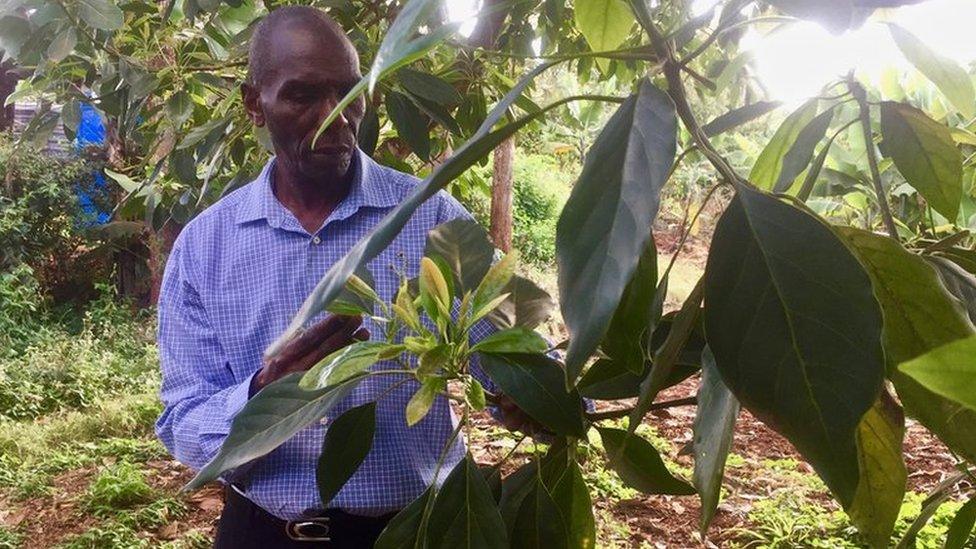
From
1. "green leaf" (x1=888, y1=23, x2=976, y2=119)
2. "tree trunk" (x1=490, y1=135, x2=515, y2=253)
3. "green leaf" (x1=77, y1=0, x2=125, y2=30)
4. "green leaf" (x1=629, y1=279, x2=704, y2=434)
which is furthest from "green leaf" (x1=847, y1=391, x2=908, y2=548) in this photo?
"tree trunk" (x1=490, y1=135, x2=515, y2=253)

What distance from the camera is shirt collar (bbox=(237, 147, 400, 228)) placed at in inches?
46.7

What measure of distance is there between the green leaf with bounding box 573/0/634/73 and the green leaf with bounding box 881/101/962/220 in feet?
0.56

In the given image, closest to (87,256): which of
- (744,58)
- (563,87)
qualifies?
(563,87)

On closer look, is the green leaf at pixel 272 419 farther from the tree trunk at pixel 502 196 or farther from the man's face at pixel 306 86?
the tree trunk at pixel 502 196

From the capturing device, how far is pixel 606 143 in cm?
35

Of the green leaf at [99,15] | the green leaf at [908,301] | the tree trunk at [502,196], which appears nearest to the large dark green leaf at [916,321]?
the green leaf at [908,301]

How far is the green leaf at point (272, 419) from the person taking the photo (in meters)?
0.51

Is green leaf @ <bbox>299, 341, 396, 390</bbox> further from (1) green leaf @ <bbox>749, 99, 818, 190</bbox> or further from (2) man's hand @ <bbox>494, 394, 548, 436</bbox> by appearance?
(1) green leaf @ <bbox>749, 99, 818, 190</bbox>

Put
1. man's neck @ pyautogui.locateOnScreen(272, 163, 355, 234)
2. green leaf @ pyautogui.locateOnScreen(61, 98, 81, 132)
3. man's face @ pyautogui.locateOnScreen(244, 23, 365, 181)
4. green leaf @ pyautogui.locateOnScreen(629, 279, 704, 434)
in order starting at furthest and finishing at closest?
green leaf @ pyautogui.locateOnScreen(61, 98, 81, 132)
man's neck @ pyautogui.locateOnScreen(272, 163, 355, 234)
man's face @ pyautogui.locateOnScreen(244, 23, 365, 181)
green leaf @ pyautogui.locateOnScreen(629, 279, 704, 434)

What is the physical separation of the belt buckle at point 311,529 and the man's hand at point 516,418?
0.53 m

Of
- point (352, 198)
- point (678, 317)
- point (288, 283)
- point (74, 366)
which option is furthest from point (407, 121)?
point (74, 366)

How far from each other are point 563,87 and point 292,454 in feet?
17.1

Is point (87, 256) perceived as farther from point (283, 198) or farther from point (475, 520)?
point (475, 520)

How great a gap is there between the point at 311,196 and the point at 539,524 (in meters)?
0.77
